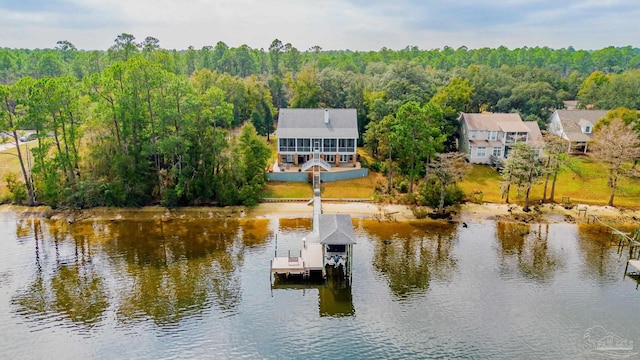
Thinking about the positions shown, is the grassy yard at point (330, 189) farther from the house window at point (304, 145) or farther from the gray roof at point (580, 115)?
the gray roof at point (580, 115)

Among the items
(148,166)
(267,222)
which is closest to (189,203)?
→ (148,166)

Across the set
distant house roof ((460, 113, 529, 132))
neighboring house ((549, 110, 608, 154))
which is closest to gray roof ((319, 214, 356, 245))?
distant house roof ((460, 113, 529, 132))

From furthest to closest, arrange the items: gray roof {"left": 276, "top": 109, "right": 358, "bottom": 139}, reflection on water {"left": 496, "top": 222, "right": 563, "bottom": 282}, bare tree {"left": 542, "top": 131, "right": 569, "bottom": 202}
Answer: gray roof {"left": 276, "top": 109, "right": 358, "bottom": 139} < bare tree {"left": 542, "top": 131, "right": 569, "bottom": 202} < reflection on water {"left": 496, "top": 222, "right": 563, "bottom": 282}

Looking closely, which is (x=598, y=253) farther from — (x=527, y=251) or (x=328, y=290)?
(x=328, y=290)

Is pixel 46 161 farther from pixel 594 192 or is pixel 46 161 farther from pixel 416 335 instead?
pixel 594 192

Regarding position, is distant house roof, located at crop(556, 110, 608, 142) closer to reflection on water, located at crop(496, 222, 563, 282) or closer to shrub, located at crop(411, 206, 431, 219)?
reflection on water, located at crop(496, 222, 563, 282)

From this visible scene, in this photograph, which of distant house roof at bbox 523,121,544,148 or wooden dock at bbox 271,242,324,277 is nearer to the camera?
wooden dock at bbox 271,242,324,277
